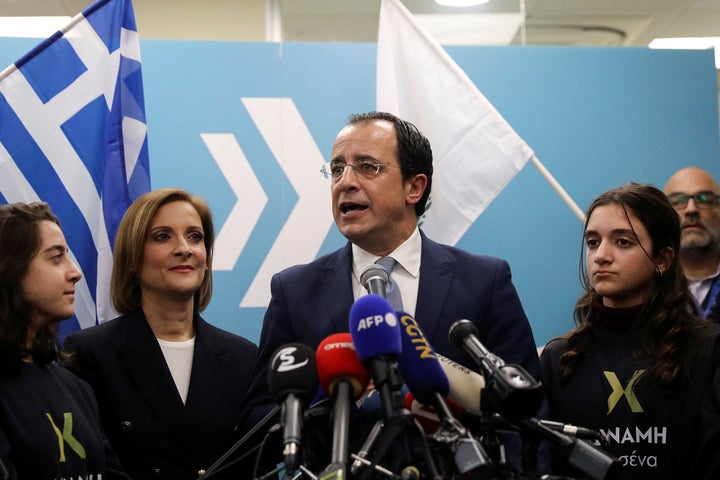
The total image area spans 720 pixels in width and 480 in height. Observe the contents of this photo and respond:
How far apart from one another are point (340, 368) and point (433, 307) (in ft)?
3.10

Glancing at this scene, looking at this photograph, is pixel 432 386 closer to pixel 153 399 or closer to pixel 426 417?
pixel 426 417

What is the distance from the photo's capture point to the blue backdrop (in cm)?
459

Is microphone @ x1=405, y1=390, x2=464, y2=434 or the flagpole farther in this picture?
the flagpole

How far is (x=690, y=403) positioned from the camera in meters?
2.65

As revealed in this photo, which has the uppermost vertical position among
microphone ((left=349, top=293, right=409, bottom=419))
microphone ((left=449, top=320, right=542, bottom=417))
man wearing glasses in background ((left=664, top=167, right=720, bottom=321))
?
man wearing glasses in background ((left=664, top=167, right=720, bottom=321))

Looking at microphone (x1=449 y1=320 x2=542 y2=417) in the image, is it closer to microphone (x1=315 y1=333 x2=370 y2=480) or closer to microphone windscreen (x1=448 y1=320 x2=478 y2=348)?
microphone windscreen (x1=448 y1=320 x2=478 y2=348)

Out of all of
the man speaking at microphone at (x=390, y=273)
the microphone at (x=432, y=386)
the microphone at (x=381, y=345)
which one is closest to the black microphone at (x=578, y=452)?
the microphone at (x=432, y=386)

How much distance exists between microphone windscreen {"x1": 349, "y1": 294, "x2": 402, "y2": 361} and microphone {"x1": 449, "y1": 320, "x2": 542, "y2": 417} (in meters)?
0.18

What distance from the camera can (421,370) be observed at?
5.25ft

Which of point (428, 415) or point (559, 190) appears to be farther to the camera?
point (559, 190)

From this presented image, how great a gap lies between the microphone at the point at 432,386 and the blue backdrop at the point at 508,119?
2.93 metres

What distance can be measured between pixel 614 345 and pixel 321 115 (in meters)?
2.35

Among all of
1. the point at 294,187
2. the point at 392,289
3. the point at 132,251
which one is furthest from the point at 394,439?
the point at 294,187

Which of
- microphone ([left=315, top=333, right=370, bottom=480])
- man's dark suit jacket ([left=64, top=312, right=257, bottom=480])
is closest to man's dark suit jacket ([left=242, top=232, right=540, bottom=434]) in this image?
man's dark suit jacket ([left=64, top=312, right=257, bottom=480])
